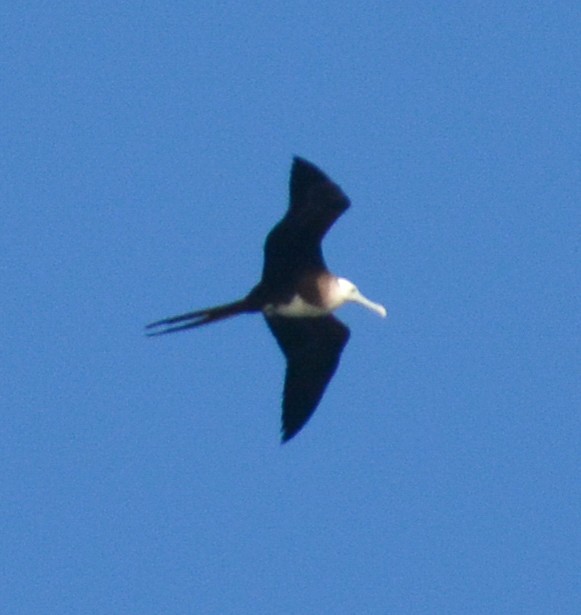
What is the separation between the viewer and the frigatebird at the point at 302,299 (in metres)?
17.9

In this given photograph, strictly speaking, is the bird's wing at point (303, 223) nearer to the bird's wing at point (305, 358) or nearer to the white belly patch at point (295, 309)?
→ the white belly patch at point (295, 309)

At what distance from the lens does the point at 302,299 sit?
18.2 m

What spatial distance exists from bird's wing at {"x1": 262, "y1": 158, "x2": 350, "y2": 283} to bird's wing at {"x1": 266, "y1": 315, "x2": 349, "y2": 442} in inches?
15.3

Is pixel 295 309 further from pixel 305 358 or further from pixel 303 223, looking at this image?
pixel 303 223

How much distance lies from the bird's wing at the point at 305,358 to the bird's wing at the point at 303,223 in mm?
389

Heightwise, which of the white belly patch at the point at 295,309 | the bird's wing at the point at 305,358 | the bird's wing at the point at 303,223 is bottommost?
the bird's wing at the point at 305,358

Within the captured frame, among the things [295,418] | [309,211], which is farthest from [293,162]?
[295,418]

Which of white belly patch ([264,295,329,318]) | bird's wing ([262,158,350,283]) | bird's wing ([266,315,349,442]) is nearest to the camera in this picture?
bird's wing ([262,158,350,283])

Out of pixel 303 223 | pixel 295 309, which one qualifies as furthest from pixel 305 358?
pixel 303 223

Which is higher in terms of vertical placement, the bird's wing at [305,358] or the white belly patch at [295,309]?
the white belly patch at [295,309]

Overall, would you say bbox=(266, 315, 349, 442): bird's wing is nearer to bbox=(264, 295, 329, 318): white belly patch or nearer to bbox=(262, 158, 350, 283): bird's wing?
bbox=(264, 295, 329, 318): white belly patch

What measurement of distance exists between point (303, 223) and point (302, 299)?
44 centimetres

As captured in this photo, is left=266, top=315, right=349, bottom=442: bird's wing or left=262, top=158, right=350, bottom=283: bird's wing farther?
left=266, top=315, right=349, bottom=442: bird's wing

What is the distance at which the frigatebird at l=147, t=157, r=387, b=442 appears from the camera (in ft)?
58.9
